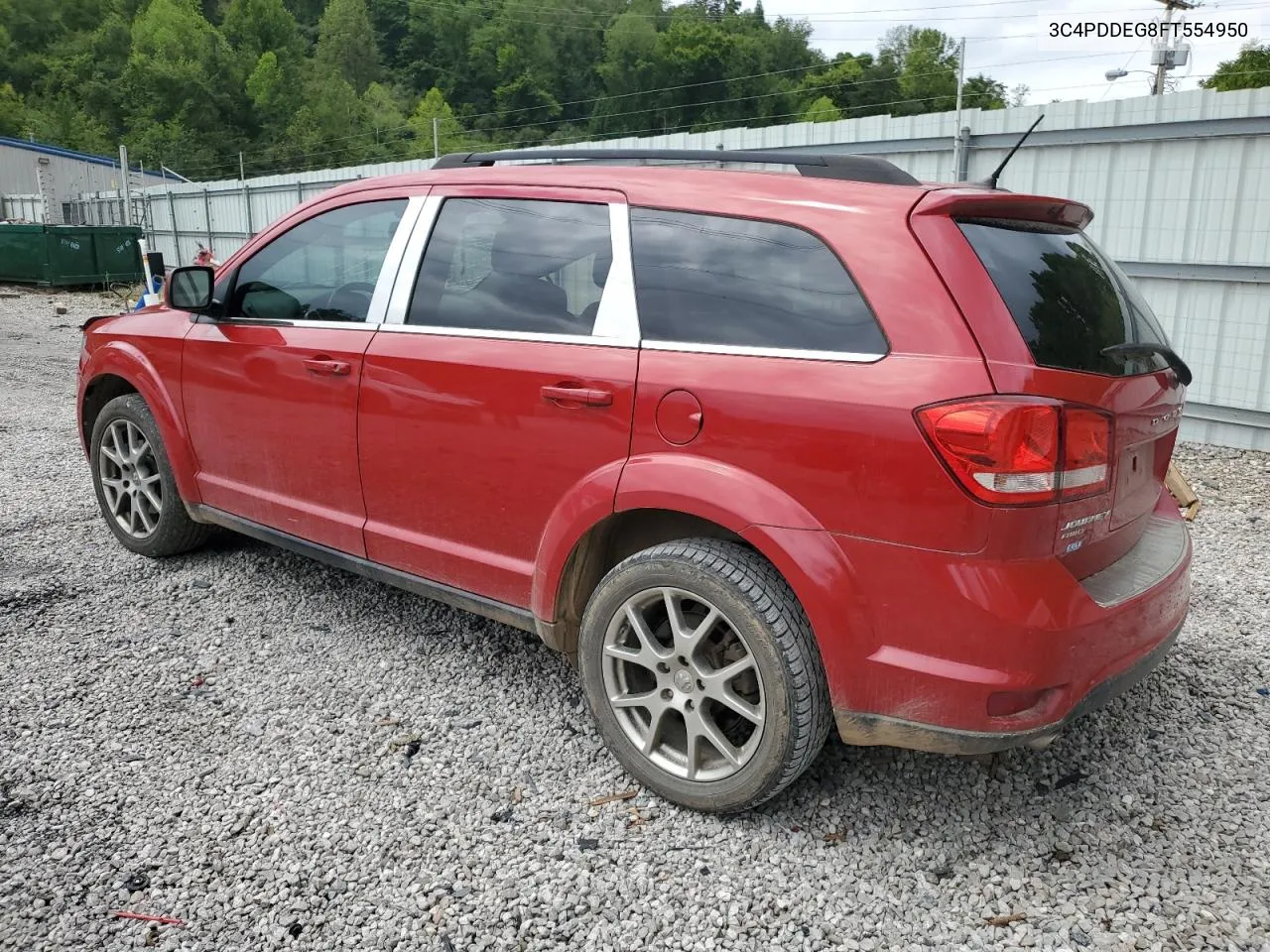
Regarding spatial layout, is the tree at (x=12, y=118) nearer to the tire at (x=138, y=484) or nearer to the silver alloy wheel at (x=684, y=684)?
the tire at (x=138, y=484)

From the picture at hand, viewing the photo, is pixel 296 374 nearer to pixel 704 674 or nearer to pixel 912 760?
pixel 704 674

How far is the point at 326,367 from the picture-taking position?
3.55 m

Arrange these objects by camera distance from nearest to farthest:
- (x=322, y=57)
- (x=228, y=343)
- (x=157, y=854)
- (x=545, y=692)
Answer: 1. (x=157, y=854)
2. (x=545, y=692)
3. (x=228, y=343)
4. (x=322, y=57)

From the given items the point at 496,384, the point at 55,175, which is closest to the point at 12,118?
the point at 55,175

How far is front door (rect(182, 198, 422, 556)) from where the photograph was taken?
3561 mm

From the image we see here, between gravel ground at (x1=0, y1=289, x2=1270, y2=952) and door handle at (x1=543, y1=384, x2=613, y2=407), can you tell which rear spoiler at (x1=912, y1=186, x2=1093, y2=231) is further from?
gravel ground at (x1=0, y1=289, x2=1270, y2=952)

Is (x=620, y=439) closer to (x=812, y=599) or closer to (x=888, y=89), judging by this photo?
(x=812, y=599)

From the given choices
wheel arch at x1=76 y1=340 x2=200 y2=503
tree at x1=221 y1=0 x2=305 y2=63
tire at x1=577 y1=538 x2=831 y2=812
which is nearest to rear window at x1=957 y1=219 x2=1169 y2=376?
tire at x1=577 y1=538 x2=831 y2=812

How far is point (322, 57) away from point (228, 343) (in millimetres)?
113282

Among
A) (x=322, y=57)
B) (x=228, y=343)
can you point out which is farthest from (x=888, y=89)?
(x=228, y=343)

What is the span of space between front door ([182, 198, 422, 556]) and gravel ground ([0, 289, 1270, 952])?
0.58m

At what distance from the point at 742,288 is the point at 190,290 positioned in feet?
8.47

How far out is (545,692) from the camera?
11.5ft

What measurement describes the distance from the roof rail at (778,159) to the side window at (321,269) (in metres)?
0.54
